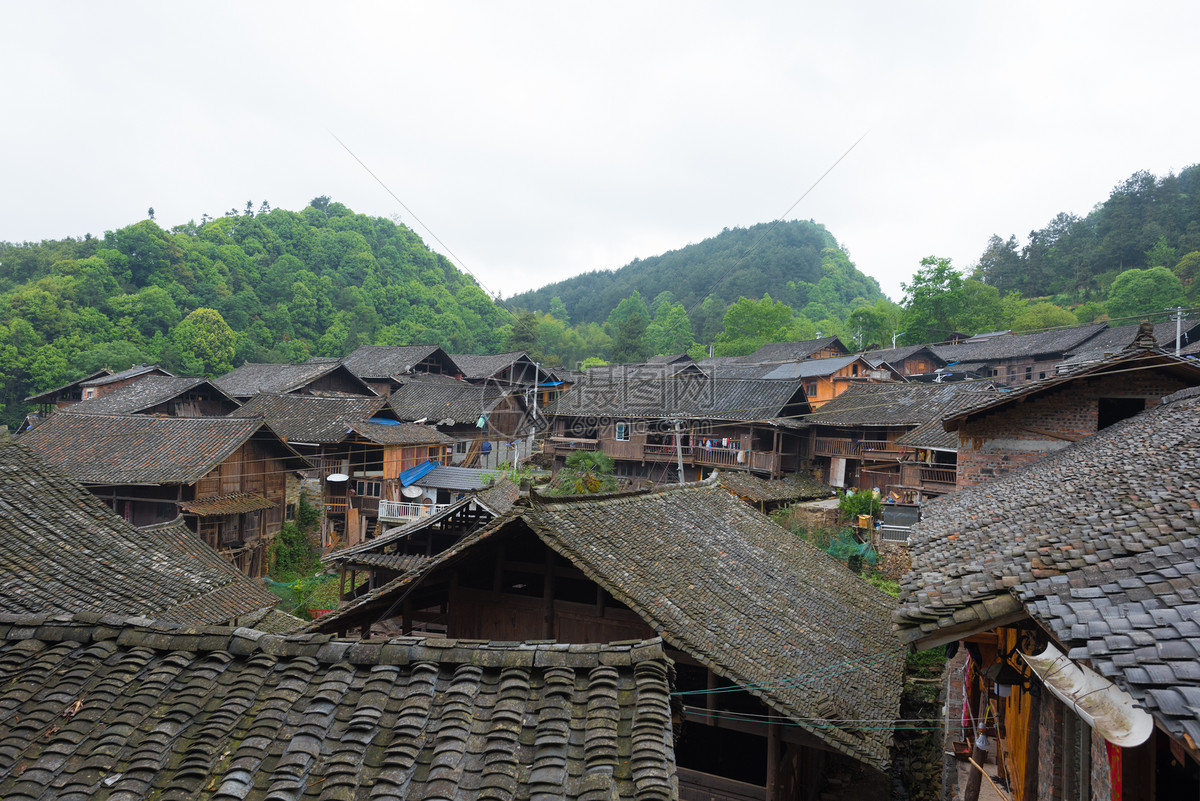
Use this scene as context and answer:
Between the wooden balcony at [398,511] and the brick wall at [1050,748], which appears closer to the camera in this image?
the brick wall at [1050,748]

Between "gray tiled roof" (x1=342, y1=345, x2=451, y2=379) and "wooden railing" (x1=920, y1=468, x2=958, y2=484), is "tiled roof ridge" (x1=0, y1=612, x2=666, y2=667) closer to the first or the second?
"wooden railing" (x1=920, y1=468, x2=958, y2=484)

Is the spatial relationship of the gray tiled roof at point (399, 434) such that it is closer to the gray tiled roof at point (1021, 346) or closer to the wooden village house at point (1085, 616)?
the wooden village house at point (1085, 616)

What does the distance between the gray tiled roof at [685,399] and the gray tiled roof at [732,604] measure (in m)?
19.0

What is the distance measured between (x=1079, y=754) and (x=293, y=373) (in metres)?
43.3

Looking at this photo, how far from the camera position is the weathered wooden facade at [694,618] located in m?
7.92

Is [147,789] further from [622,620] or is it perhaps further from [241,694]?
[622,620]

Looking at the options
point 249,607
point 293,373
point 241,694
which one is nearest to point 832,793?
point 241,694

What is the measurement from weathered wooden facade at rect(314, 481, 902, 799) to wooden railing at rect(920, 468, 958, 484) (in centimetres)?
1444

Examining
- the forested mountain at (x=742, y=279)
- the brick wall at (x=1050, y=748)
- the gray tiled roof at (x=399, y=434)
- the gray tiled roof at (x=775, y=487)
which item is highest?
the forested mountain at (x=742, y=279)

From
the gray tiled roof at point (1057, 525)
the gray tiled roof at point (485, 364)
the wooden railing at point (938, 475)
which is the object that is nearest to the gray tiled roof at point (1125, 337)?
the wooden railing at point (938, 475)

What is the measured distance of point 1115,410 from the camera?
13336 millimetres

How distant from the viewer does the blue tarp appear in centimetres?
3019

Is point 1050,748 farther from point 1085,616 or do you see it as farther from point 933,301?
point 933,301

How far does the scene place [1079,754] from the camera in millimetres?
5188
